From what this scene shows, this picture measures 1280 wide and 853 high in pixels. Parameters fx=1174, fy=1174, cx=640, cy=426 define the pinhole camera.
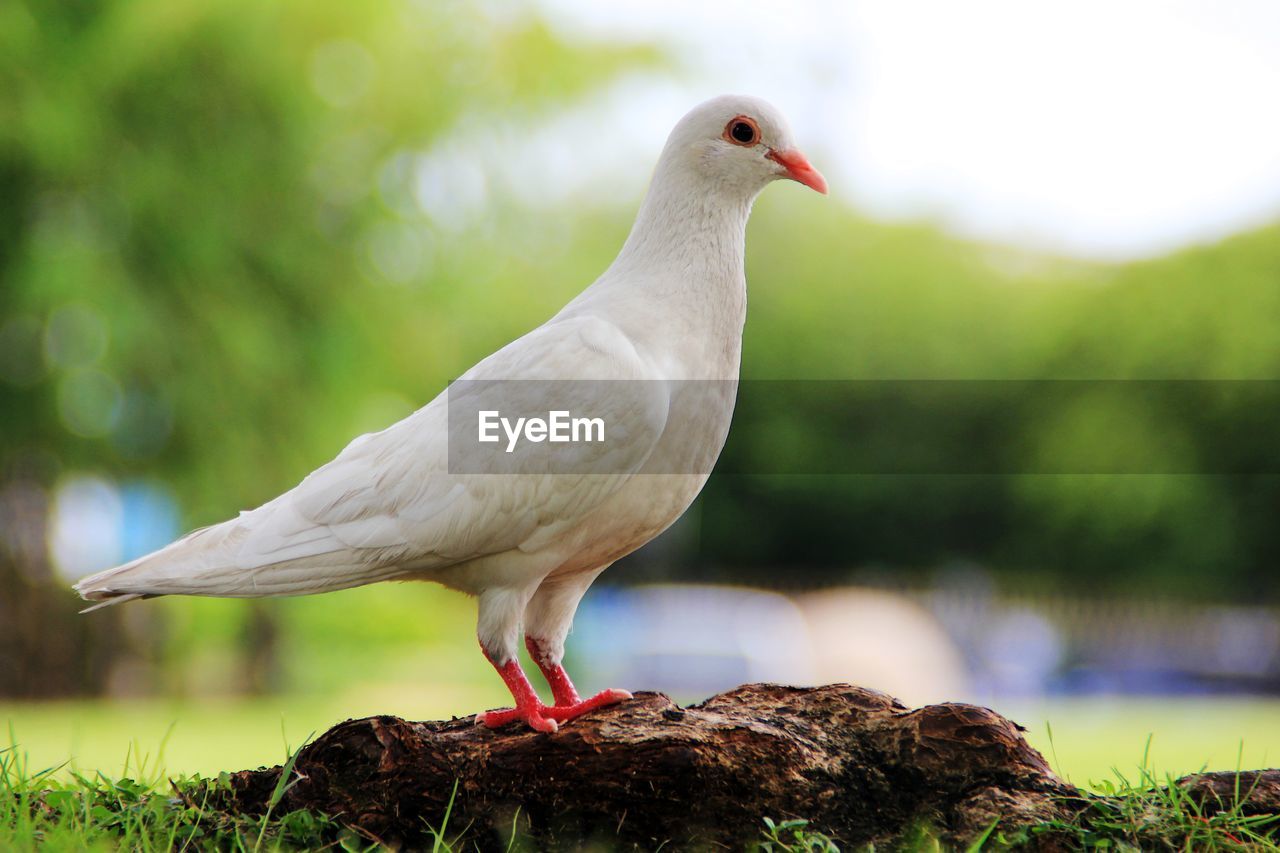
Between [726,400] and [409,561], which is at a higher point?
[726,400]

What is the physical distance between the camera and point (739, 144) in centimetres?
401

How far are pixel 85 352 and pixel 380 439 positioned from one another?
9830 millimetres

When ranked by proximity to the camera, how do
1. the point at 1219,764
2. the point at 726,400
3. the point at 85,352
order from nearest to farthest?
1. the point at 726,400
2. the point at 1219,764
3. the point at 85,352

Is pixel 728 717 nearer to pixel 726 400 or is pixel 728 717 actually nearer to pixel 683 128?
pixel 726 400

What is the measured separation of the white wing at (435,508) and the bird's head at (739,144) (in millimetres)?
724

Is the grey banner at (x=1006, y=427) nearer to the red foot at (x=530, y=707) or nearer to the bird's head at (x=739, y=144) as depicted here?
the bird's head at (x=739, y=144)

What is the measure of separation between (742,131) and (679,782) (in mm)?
2142

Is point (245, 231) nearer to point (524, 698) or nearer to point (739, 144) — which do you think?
point (739, 144)

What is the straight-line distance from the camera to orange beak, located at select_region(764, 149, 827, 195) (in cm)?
400

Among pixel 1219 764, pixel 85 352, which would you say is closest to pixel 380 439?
pixel 1219 764

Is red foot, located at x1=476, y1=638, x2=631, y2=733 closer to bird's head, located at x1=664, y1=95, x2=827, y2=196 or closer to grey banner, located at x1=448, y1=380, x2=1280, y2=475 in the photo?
bird's head, located at x1=664, y1=95, x2=827, y2=196

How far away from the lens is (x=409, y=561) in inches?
144

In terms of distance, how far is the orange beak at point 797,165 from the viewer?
4000mm

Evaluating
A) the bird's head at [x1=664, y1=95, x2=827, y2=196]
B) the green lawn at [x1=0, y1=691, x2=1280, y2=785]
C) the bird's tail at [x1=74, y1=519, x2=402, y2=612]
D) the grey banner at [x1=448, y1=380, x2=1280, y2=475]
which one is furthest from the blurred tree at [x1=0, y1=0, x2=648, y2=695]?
the grey banner at [x1=448, y1=380, x2=1280, y2=475]
